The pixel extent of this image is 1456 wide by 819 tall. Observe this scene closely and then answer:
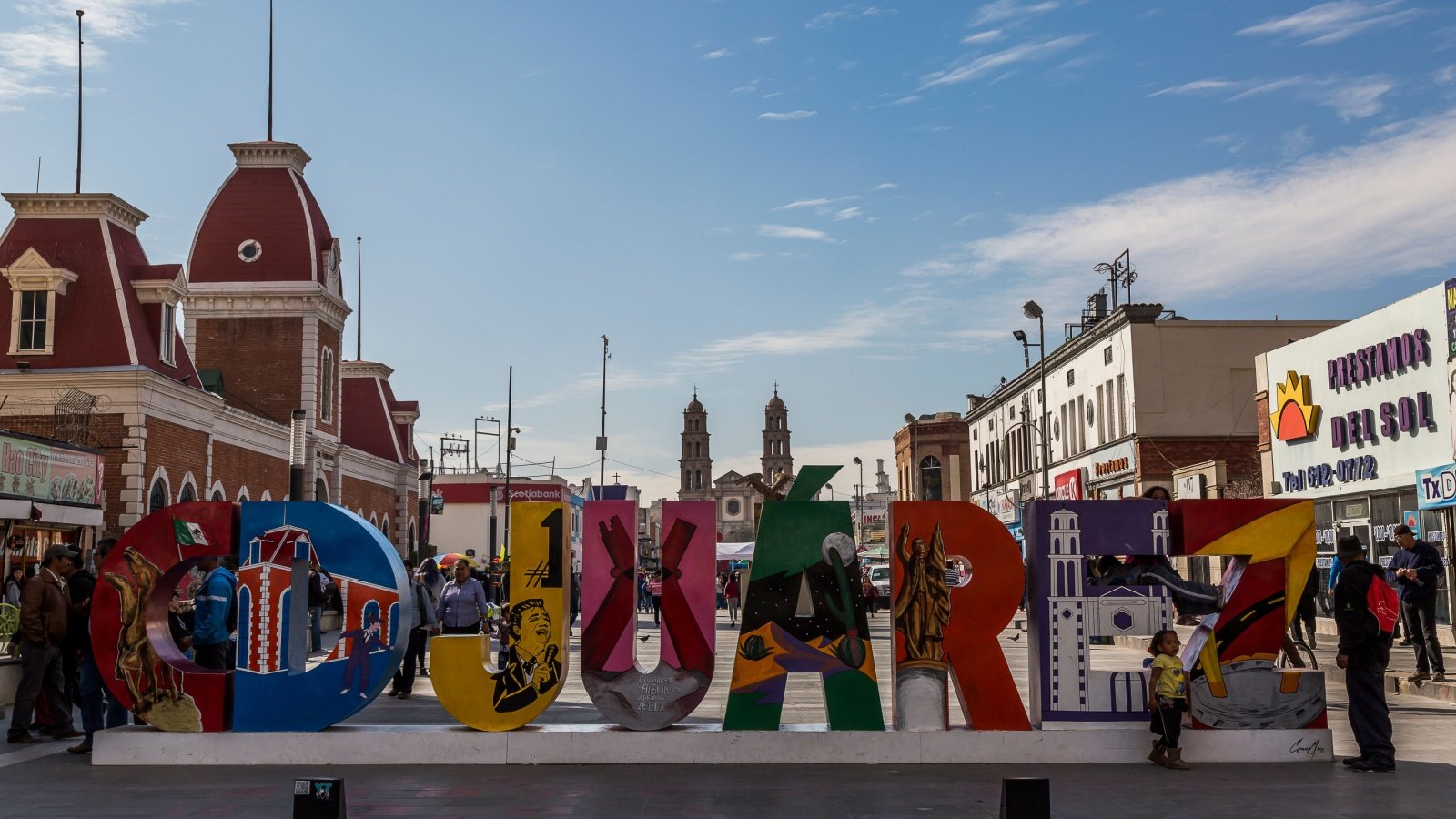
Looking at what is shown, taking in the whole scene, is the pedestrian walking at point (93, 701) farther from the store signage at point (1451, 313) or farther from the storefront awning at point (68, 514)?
the store signage at point (1451, 313)

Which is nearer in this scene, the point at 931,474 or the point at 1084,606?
the point at 1084,606

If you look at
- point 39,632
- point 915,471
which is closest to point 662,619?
point 39,632

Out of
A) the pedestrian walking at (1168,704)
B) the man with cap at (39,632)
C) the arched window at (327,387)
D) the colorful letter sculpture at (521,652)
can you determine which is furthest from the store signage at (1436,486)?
the arched window at (327,387)

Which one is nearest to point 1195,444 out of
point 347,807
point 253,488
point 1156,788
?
point 253,488

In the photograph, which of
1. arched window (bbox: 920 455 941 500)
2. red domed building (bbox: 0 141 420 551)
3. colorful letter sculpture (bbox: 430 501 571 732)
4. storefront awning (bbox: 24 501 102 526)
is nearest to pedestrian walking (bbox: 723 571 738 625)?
red domed building (bbox: 0 141 420 551)

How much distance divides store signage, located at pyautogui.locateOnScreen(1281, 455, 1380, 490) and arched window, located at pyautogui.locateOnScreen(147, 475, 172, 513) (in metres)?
24.4

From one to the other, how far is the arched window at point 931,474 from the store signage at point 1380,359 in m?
52.3

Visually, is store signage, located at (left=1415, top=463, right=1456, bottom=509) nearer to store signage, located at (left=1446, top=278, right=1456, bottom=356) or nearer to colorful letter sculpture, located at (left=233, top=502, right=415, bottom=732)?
store signage, located at (left=1446, top=278, right=1456, bottom=356)

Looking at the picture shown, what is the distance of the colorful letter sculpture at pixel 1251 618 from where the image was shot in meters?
10.6

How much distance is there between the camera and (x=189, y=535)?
442 inches

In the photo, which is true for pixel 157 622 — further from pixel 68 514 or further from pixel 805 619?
pixel 68 514

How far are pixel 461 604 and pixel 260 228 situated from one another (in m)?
29.7

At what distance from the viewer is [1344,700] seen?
1488 centimetres

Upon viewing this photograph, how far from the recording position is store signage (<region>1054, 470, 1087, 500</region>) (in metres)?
41.6
